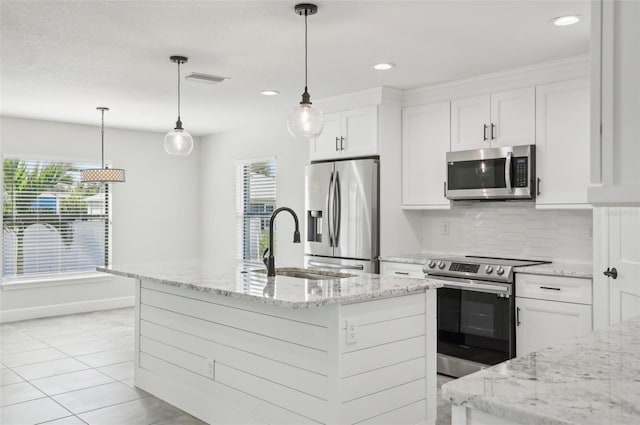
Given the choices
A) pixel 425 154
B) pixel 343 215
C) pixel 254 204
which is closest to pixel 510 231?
pixel 425 154

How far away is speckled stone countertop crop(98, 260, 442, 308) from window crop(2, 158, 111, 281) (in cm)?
345

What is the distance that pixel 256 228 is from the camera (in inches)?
281

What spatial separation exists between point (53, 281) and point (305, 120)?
4.99 metres

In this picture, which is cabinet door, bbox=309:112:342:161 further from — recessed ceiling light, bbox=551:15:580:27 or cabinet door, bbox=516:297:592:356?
recessed ceiling light, bbox=551:15:580:27

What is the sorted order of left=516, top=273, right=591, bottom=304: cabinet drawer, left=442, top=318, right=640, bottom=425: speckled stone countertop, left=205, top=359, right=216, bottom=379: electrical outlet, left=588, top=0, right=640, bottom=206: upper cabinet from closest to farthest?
left=588, top=0, right=640, bottom=206: upper cabinet < left=442, top=318, right=640, bottom=425: speckled stone countertop < left=205, top=359, right=216, bottom=379: electrical outlet < left=516, top=273, right=591, bottom=304: cabinet drawer

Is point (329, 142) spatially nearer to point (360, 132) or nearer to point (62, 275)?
point (360, 132)

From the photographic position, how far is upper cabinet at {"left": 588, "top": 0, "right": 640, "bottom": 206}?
0.90m

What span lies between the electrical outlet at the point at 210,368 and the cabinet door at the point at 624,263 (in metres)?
2.49

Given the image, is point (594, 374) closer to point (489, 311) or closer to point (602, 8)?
point (602, 8)

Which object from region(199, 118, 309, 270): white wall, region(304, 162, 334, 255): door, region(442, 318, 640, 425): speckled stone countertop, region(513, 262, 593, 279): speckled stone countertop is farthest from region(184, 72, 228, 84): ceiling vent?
region(442, 318, 640, 425): speckled stone countertop

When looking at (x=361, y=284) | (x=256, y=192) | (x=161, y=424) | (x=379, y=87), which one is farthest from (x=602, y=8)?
(x=256, y=192)

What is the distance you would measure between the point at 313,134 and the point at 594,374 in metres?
2.16

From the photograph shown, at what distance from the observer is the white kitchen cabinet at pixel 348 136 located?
4.99m

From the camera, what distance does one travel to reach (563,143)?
4016 mm
